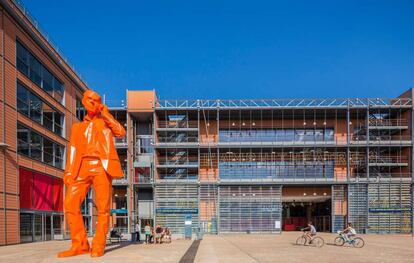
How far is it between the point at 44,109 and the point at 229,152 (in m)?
21.7

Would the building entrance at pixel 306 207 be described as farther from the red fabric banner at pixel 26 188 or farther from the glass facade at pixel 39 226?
the red fabric banner at pixel 26 188

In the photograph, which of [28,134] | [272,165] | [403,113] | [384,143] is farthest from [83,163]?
[403,113]

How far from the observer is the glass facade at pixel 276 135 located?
46.6 m

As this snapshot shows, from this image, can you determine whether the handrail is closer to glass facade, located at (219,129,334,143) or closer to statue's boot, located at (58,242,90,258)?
glass facade, located at (219,129,334,143)

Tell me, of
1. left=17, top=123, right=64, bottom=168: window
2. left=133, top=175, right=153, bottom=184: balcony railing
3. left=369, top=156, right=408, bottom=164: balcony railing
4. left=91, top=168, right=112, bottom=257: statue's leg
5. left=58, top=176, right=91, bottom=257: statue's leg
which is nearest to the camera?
left=91, top=168, right=112, bottom=257: statue's leg

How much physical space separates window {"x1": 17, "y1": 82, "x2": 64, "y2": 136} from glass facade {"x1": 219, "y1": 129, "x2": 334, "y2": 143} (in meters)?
18.9

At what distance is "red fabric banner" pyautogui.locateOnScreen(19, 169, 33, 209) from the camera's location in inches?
1025

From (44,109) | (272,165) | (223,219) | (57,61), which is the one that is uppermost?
(57,61)

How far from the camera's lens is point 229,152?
4656 cm

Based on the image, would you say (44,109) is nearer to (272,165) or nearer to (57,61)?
(57,61)

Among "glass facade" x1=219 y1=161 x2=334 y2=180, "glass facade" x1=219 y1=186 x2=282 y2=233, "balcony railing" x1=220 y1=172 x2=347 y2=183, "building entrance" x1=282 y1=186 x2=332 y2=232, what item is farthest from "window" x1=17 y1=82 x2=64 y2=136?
"building entrance" x1=282 y1=186 x2=332 y2=232

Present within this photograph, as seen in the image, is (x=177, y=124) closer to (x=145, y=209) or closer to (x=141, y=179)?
(x=141, y=179)

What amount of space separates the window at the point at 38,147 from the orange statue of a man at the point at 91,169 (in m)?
11.5

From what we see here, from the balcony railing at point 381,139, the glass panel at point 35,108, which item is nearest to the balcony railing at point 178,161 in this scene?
the balcony railing at point 381,139
